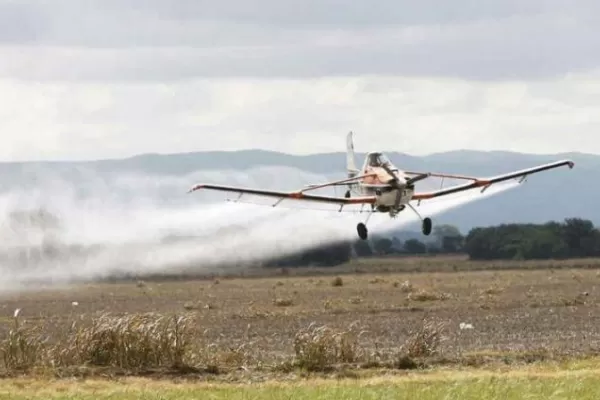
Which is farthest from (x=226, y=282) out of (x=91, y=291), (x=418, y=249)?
(x=418, y=249)

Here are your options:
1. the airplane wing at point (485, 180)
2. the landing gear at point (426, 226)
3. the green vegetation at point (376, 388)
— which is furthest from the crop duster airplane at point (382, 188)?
the green vegetation at point (376, 388)

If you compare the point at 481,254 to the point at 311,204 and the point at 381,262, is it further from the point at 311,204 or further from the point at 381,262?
the point at 311,204

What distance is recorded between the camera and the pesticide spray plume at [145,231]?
8181cm

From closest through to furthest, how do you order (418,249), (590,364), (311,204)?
(590,364)
(311,204)
(418,249)

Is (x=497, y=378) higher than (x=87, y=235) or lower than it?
lower

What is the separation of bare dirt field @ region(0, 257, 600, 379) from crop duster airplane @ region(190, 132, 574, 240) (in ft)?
17.5

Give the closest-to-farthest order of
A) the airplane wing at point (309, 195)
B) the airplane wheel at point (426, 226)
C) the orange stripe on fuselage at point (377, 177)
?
the airplane wheel at point (426, 226) → the orange stripe on fuselage at point (377, 177) → the airplane wing at point (309, 195)

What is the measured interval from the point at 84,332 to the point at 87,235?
124ft

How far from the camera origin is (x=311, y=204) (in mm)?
69312

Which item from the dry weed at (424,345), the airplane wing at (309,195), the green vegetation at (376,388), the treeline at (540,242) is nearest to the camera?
the green vegetation at (376,388)

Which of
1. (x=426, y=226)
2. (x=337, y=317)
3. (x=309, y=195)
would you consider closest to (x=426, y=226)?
(x=426, y=226)

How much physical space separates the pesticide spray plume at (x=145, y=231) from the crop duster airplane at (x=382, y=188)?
→ 7414 mm

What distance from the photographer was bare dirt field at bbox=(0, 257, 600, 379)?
46.7 metres

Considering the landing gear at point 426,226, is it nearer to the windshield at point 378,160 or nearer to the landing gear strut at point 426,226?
the landing gear strut at point 426,226
